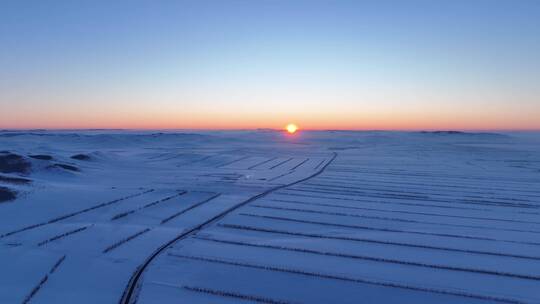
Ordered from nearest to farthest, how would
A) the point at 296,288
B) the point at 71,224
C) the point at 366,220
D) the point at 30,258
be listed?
1. the point at 296,288
2. the point at 30,258
3. the point at 71,224
4. the point at 366,220

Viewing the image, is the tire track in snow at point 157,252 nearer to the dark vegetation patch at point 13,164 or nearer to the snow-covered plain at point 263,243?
the snow-covered plain at point 263,243

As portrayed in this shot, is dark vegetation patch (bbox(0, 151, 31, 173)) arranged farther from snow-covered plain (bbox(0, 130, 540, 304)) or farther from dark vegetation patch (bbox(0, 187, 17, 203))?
dark vegetation patch (bbox(0, 187, 17, 203))

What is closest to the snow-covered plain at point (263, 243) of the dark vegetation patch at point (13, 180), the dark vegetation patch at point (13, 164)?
the dark vegetation patch at point (13, 180)

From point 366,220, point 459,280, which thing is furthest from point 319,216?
point 459,280

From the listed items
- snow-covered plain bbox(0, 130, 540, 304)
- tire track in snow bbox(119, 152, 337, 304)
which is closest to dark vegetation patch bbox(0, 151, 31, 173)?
snow-covered plain bbox(0, 130, 540, 304)

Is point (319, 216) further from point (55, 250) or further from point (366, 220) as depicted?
point (55, 250)

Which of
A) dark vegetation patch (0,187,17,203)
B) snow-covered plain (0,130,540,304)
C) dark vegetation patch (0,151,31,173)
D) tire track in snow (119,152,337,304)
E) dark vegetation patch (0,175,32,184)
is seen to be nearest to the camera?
tire track in snow (119,152,337,304)
